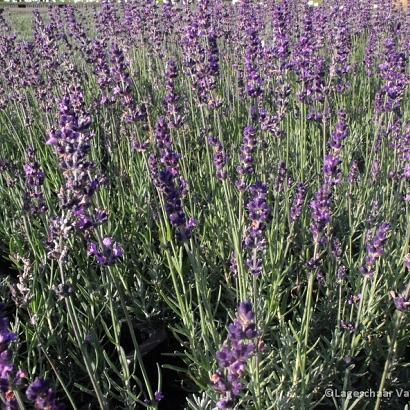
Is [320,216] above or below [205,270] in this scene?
above

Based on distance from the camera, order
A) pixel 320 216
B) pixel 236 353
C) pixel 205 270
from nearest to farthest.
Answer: pixel 236 353 → pixel 320 216 → pixel 205 270

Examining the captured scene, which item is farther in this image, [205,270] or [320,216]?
[205,270]

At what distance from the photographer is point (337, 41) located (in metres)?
4.00

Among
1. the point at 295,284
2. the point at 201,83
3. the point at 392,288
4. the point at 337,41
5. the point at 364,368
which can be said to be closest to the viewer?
the point at 364,368

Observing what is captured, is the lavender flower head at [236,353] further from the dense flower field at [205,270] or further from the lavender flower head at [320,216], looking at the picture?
the lavender flower head at [320,216]

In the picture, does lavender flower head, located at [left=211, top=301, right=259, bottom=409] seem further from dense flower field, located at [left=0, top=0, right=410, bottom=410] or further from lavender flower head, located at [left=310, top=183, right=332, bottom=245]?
lavender flower head, located at [left=310, top=183, right=332, bottom=245]

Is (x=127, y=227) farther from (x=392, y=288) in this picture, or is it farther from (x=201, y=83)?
(x=392, y=288)

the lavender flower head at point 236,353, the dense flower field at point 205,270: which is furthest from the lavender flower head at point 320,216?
the lavender flower head at point 236,353

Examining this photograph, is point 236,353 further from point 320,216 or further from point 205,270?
point 205,270

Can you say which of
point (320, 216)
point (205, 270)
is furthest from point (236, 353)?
point (205, 270)

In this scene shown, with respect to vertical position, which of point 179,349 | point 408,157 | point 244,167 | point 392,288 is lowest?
point 179,349

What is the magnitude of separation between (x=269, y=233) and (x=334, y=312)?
0.59 m

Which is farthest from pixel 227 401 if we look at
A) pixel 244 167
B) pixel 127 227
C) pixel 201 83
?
pixel 201 83

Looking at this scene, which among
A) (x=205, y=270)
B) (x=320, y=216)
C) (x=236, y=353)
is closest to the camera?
(x=236, y=353)
